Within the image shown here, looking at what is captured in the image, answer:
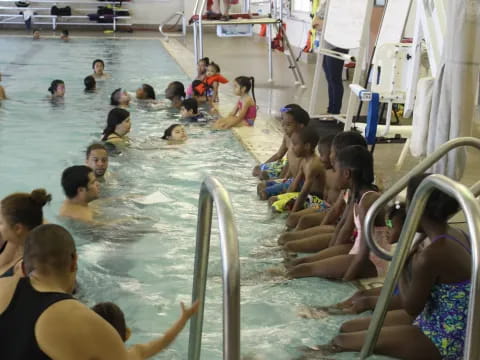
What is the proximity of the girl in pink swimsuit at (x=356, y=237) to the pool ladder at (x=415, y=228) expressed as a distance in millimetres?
740

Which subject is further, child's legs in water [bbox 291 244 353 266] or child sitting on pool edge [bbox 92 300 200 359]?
child's legs in water [bbox 291 244 353 266]

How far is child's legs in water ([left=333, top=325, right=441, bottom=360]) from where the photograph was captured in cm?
295

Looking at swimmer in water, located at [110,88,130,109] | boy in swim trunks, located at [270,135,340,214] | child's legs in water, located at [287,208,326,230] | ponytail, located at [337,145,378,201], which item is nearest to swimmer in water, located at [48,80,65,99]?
swimmer in water, located at [110,88,130,109]

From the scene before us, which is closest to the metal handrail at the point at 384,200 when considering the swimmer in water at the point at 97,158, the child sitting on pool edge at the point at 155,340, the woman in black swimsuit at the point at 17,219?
the child sitting on pool edge at the point at 155,340

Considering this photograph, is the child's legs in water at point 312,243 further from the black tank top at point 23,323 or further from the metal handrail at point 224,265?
the black tank top at point 23,323

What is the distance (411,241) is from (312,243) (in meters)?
1.70

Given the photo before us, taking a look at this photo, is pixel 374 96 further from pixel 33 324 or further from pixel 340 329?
Answer: pixel 33 324

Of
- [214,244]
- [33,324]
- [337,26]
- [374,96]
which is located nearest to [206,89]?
[337,26]

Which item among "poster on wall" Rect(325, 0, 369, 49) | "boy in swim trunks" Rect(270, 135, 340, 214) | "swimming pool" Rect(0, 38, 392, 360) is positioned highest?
"poster on wall" Rect(325, 0, 369, 49)

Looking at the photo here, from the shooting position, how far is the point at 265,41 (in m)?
20.3

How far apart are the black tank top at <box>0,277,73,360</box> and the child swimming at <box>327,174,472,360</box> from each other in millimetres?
1495

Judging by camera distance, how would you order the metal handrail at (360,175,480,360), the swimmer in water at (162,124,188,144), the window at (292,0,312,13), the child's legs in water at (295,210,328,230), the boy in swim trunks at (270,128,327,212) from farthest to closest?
the window at (292,0,312,13) → the swimmer in water at (162,124,188,144) → the boy in swim trunks at (270,128,327,212) → the child's legs in water at (295,210,328,230) → the metal handrail at (360,175,480,360)

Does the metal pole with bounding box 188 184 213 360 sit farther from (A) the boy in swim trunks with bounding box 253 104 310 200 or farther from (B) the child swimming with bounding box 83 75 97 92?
(B) the child swimming with bounding box 83 75 97 92

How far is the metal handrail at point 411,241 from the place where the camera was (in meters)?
1.95
